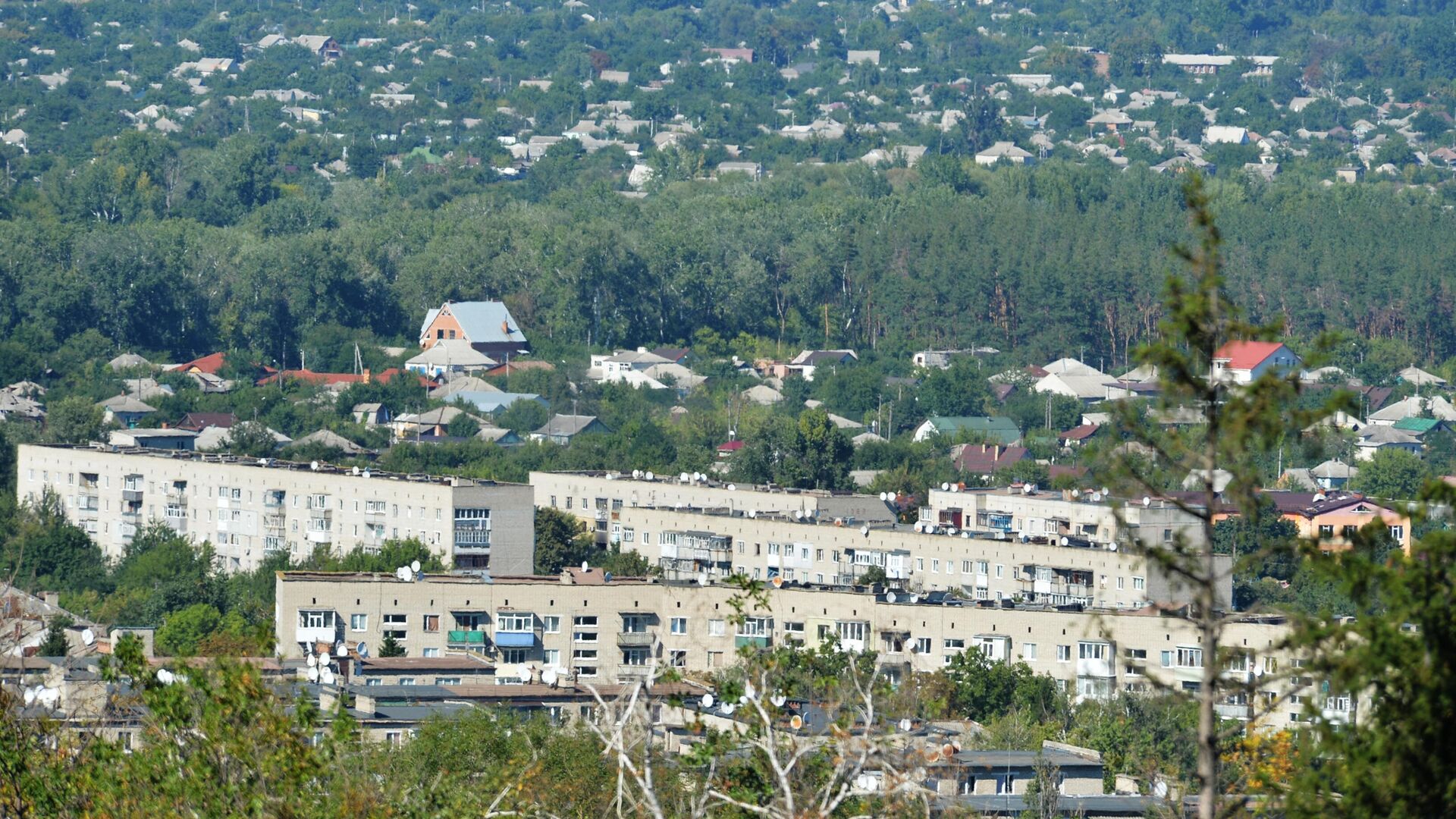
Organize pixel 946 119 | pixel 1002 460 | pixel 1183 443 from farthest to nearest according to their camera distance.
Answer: pixel 946 119 → pixel 1002 460 → pixel 1183 443

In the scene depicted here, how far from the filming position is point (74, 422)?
46562 millimetres

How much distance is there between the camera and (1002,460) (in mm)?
49375

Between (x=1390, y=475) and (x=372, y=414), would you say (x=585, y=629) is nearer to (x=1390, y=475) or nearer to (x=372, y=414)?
(x=1390, y=475)

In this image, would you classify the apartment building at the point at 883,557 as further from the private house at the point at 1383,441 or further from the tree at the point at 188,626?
the private house at the point at 1383,441

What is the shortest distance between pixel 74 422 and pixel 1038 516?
16591 mm

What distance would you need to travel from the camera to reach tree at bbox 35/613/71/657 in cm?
2439

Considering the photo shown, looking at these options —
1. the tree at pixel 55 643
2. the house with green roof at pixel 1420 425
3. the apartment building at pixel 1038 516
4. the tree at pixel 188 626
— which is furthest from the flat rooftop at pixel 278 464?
the house with green roof at pixel 1420 425

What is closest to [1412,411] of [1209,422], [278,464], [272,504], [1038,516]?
[1038,516]

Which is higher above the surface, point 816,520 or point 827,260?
point 827,260

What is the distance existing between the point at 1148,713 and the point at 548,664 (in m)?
6.42

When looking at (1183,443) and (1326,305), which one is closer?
(1183,443)

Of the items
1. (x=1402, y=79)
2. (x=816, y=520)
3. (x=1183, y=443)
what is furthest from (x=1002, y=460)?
(x=1402, y=79)

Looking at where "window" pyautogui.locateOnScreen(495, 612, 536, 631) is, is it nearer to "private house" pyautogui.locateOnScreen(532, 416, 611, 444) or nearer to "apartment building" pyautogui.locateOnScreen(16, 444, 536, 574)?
"apartment building" pyautogui.locateOnScreen(16, 444, 536, 574)

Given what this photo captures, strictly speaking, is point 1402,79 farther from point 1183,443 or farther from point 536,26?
point 1183,443
